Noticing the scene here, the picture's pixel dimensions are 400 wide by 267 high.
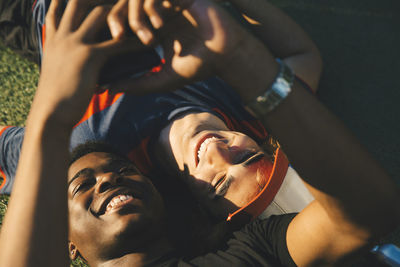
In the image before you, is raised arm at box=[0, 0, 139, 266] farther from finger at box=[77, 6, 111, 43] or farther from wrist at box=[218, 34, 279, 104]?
wrist at box=[218, 34, 279, 104]

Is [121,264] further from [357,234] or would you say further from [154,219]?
[357,234]

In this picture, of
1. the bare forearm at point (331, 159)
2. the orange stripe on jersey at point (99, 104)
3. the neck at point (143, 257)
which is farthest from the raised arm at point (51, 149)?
the orange stripe on jersey at point (99, 104)

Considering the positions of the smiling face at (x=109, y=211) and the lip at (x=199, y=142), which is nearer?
the smiling face at (x=109, y=211)

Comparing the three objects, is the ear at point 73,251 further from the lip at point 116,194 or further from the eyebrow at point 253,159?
the eyebrow at point 253,159

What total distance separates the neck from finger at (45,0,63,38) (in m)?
→ 1.18

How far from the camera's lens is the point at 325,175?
3.62 ft


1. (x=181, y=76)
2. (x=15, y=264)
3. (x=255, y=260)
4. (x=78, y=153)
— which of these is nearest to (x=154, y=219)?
(x=255, y=260)

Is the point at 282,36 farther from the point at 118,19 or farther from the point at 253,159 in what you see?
the point at 118,19

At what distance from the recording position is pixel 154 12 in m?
1.04

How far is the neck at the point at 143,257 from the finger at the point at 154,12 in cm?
128

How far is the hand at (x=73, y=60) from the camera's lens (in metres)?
1.10

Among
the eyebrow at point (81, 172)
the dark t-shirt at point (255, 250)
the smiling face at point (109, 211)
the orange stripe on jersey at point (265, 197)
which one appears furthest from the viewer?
the eyebrow at point (81, 172)

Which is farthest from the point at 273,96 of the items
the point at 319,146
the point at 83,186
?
the point at 83,186

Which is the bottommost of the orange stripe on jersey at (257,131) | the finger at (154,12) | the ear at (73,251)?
the ear at (73,251)
